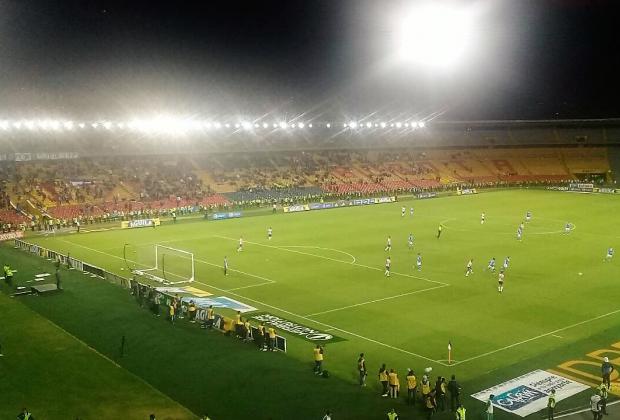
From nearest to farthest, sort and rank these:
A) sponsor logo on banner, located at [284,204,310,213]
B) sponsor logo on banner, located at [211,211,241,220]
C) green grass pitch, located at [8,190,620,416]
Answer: green grass pitch, located at [8,190,620,416] < sponsor logo on banner, located at [211,211,241,220] < sponsor logo on banner, located at [284,204,310,213]

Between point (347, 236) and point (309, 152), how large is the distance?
5196cm

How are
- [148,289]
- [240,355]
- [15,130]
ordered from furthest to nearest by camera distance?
[15,130] < [148,289] < [240,355]

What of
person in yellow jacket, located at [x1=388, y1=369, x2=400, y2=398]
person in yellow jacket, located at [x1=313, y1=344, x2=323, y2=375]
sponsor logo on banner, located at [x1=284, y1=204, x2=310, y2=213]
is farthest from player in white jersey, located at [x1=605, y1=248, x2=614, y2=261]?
sponsor logo on banner, located at [x1=284, y1=204, x2=310, y2=213]

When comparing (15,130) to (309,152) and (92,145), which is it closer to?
(92,145)

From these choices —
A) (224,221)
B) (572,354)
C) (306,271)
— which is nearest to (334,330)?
(572,354)

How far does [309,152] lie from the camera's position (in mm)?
104438

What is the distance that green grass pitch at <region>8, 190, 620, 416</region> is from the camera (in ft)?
85.0

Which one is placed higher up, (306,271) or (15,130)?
(15,130)

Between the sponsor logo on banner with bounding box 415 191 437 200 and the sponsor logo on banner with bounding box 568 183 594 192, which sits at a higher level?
the sponsor logo on banner with bounding box 568 183 594 192

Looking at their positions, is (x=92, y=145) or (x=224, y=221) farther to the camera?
(x=92, y=145)

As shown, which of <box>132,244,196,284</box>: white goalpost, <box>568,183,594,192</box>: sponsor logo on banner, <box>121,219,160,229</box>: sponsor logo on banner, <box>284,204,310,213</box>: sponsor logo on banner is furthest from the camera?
<box>568,183,594,192</box>: sponsor logo on banner

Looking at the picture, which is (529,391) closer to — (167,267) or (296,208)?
(167,267)

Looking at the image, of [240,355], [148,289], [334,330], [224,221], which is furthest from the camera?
[224,221]

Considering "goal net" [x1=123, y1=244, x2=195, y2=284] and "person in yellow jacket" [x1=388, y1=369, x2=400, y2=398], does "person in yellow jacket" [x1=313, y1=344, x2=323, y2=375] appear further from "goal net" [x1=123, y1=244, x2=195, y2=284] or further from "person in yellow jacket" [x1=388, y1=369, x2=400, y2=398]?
"goal net" [x1=123, y1=244, x2=195, y2=284]
